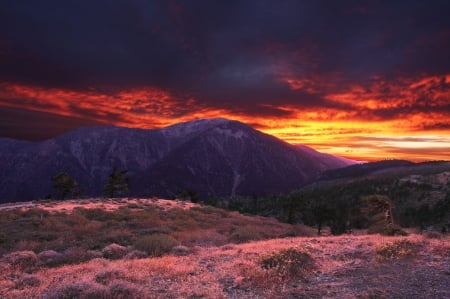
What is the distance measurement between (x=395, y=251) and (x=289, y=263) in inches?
225

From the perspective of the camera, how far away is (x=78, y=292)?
36.8 feet

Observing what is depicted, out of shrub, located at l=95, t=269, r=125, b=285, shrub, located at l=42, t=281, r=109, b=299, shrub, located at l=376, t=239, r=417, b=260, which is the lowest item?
shrub, located at l=95, t=269, r=125, b=285

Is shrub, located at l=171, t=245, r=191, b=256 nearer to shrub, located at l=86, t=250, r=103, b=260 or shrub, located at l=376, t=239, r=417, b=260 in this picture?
shrub, located at l=86, t=250, r=103, b=260

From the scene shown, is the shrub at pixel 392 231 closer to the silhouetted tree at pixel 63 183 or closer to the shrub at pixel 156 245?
the shrub at pixel 156 245

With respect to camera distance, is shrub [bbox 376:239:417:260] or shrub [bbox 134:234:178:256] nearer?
shrub [bbox 376:239:417:260]

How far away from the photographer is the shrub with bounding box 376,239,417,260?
16.1m

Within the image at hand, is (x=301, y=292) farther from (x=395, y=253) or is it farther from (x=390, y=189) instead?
(x=390, y=189)

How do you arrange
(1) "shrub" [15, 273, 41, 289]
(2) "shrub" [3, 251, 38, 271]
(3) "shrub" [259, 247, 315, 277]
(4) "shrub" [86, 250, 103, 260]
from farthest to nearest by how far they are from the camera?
1. (4) "shrub" [86, 250, 103, 260]
2. (2) "shrub" [3, 251, 38, 271]
3. (3) "shrub" [259, 247, 315, 277]
4. (1) "shrub" [15, 273, 41, 289]

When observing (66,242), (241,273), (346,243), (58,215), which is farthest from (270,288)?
(58,215)

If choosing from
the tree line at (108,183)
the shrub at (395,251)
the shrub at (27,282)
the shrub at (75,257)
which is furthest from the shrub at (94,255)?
the tree line at (108,183)

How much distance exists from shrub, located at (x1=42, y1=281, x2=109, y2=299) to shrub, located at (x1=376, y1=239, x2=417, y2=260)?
1156 cm

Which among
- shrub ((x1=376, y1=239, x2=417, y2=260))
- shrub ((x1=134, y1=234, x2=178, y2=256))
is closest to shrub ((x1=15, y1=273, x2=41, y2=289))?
shrub ((x1=134, y1=234, x2=178, y2=256))

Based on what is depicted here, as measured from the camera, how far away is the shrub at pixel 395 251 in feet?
53.0

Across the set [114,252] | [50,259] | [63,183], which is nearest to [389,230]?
[114,252]
